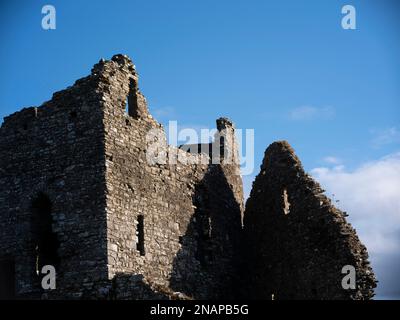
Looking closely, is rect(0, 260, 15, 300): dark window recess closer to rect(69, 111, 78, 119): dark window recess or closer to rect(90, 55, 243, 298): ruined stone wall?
rect(90, 55, 243, 298): ruined stone wall

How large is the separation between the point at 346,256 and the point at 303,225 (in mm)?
2042

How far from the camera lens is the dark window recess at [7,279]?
26.3m

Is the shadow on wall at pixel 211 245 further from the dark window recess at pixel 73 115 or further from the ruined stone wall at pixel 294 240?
the dark window recess at pixel 73 115

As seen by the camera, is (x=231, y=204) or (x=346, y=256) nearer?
(x=346, y=256)

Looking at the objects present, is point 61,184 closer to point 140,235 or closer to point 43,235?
point 43,235

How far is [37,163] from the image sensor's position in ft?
86.6

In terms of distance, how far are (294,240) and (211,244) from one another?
2729 mm

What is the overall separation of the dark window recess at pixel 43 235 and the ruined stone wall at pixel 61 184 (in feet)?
0.30

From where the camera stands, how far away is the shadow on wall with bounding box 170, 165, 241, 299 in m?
28.0

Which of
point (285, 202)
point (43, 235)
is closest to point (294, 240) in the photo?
point (285, 202)

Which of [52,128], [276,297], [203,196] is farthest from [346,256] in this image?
[52,128]

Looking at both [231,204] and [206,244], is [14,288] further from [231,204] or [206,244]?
[231,204]

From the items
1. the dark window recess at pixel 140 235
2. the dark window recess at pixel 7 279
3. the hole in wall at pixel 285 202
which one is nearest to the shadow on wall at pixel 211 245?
the dark window recess at pixel 140 235

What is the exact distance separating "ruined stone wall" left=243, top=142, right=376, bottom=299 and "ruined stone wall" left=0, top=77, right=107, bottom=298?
297 inches
